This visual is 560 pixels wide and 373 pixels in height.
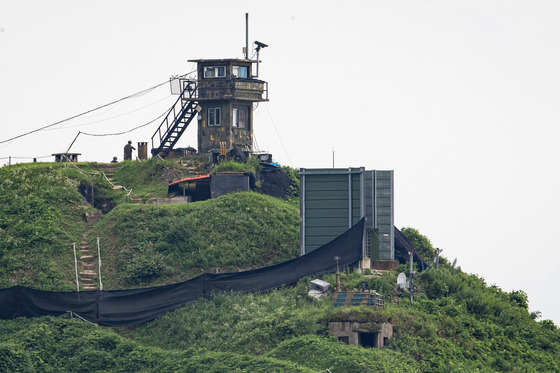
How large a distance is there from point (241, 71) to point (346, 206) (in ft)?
50.3

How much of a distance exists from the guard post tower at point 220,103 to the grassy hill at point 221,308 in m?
5.58

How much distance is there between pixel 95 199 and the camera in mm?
56312

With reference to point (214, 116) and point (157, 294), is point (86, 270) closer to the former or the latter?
point (157, 294)

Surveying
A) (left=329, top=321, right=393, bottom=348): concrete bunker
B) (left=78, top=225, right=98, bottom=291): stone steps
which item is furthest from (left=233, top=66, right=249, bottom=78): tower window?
(left=329, top=321, right=393, bottom=348): concrete bunker

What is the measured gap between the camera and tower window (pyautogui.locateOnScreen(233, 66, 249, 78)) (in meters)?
61.4

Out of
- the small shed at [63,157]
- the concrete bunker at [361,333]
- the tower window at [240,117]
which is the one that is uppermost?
the tower window at [240,117]

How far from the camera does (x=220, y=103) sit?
2421 inches

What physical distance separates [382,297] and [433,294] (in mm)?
3467

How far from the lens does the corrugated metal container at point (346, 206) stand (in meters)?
48.4

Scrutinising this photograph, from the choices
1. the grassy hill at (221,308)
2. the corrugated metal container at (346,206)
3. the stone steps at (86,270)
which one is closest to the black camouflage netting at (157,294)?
the grassy hill at (221,308)

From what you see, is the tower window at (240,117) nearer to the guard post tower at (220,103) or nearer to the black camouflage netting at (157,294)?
the guard post tower at (220,103)

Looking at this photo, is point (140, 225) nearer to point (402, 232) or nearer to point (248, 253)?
point (248, 253)

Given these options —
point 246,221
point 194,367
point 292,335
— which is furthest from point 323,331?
point 246,221

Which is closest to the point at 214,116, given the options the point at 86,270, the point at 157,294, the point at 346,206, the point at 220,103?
the point at 220,103
